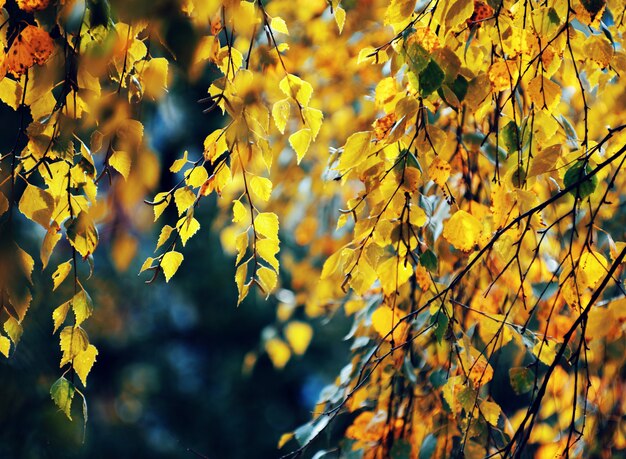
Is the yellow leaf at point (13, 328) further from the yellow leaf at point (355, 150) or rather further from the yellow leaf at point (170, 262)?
the yellow leaf at point (355, 150)

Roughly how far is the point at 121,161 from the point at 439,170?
43 centimetres

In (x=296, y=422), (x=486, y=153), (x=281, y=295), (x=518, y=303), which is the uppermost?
(x=296, y=422)

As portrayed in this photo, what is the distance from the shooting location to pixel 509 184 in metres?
1.06

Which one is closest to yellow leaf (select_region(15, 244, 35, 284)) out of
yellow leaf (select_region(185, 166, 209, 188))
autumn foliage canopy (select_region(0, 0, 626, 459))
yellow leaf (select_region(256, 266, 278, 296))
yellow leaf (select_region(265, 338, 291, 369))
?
autumn foliage canopy (select_region(0, 0, 626, 459))

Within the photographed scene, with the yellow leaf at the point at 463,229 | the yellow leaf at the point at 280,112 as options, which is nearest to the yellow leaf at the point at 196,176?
the yellow leaf at the point at 280,112

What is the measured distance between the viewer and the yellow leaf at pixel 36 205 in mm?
899

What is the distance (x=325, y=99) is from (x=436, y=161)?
1.62 metres

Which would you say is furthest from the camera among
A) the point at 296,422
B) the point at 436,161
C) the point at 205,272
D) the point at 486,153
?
the point at 296,422

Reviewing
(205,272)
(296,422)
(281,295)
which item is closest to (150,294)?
(205,272)

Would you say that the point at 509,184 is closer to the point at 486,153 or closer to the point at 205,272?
the point at 486,153

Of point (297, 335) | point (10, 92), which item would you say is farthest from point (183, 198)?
point (297, 335)

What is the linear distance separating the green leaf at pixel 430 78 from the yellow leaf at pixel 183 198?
0.33 m

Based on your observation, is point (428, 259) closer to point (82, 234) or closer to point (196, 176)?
point (196, 176)

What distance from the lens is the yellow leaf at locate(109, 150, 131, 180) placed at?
87cm
